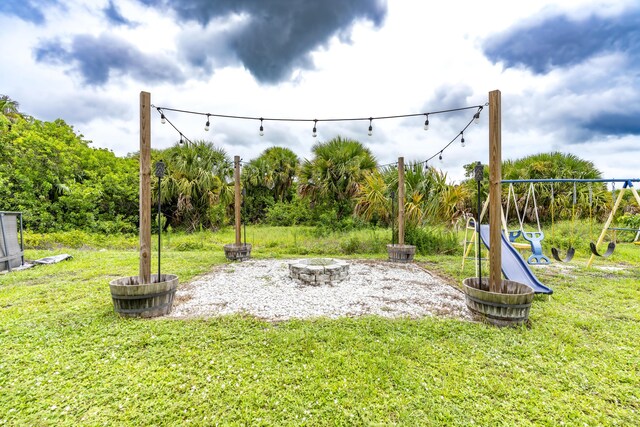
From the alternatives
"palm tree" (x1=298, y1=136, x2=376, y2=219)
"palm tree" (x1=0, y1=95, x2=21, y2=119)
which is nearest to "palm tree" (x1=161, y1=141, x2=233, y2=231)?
"palm tree" (x1=298, y1=136, x2=376, y2=219)

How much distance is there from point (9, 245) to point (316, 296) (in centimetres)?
558

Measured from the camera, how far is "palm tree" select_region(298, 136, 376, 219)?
27.2ft

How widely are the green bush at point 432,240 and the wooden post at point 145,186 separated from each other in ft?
18.6

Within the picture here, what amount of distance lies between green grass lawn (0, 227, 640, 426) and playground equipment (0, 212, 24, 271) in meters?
2.51

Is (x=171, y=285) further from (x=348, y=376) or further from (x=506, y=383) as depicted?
(x=506, y=383)

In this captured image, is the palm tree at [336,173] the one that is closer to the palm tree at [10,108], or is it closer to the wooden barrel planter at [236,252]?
the wooden barrel planter at [236,252]

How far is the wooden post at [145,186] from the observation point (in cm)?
281

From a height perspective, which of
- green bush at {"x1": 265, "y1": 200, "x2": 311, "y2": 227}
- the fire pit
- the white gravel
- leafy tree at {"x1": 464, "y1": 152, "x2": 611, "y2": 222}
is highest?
leafy tree at {"x1": 464, "y1": 152, "x2": 611, "y2": 222}

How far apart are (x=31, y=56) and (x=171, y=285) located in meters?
5.24

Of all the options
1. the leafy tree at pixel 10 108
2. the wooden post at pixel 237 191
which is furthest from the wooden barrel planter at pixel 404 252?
the leafy tree at pixel 10 108

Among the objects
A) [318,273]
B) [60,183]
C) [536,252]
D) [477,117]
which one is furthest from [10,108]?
[536,252]

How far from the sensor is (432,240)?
687 cm

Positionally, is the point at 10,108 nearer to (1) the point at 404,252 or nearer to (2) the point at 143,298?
(2) the point at 143,298

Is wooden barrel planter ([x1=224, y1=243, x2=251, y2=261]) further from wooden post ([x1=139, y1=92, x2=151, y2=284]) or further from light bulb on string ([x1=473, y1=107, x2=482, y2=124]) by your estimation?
light bulb on string ([x1=473, y1=107, x2=482, y2=124])
